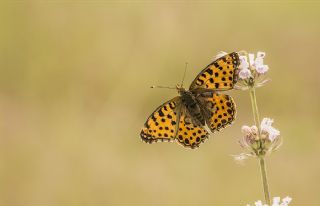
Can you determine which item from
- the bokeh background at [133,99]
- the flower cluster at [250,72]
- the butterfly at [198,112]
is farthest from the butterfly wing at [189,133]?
the bokeh background at [133,99]

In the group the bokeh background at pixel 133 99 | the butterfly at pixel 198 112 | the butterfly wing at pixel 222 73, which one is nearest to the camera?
the butterfly wing at pixel 222 73

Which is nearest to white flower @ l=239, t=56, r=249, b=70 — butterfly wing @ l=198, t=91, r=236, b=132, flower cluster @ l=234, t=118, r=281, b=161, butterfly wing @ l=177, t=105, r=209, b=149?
butterfly wing @ l=198, t=91, r=236, b=132

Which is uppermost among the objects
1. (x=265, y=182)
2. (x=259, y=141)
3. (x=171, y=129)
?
(x=171, y=129)

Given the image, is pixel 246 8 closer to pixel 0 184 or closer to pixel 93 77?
pixel 93 77

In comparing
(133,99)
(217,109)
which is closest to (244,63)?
(217,109)

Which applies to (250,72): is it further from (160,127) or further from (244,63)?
(160,127)

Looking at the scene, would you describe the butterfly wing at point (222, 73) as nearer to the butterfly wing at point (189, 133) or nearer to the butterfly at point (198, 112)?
the butterfly at point (198, 112)
